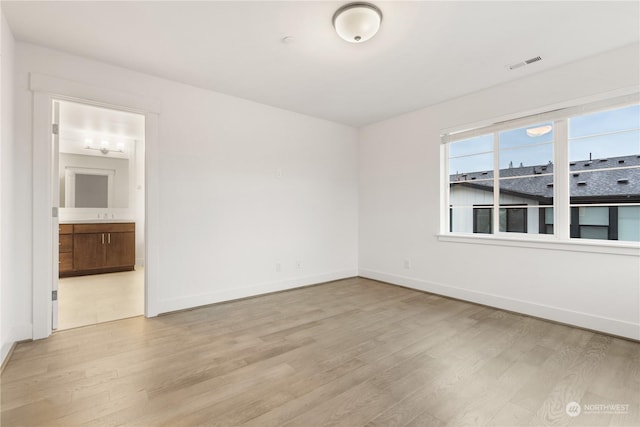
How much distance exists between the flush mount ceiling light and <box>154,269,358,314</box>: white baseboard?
308cm

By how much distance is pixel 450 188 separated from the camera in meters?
4.01

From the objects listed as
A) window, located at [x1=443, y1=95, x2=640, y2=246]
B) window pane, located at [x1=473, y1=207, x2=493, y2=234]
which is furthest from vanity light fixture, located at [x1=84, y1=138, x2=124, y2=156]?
window pane, located at [x1=473, y1=207, x2=493, y2=234]

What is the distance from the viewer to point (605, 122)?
111 inches

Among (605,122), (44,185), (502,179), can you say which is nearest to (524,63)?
(605,122)

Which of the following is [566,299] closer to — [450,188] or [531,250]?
[531,250]

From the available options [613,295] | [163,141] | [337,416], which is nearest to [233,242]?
[163,141]

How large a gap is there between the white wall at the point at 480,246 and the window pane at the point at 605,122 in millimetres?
246

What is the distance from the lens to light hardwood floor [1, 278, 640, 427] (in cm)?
160

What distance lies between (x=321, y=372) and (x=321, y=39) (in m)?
2.64

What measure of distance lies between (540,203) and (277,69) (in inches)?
126

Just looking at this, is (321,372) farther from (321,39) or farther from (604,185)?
(604,185)

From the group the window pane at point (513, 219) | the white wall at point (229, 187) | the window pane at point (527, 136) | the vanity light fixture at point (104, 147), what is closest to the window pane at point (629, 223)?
the window pane at point (513, 219)

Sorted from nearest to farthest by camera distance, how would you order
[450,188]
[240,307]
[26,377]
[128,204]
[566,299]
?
[26,377] < [566,299] < [240,307] < [450,188] < [128,204]

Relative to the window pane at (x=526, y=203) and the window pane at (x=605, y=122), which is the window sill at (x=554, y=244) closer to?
the window pane at (x=526, y=203)
